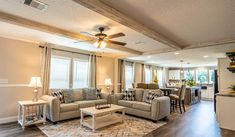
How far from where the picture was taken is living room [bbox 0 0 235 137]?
2.65 metres

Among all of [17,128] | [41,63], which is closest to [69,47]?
[41,63]

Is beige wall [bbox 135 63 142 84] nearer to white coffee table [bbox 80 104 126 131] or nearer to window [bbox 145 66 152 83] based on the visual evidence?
window [bbox 145 66 152 83]

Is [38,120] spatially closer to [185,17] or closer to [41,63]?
[41,63]

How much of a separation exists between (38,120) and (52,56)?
2199 mm

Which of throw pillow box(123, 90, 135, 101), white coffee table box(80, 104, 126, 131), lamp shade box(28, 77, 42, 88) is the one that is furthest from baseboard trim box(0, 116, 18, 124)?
throw pillow box(123, 90, 135, 101)

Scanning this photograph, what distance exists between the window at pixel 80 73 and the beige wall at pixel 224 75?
551cm

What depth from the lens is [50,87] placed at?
16.4 ft

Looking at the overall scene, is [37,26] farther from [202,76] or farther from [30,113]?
[202,76]

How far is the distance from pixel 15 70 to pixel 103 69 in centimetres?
346

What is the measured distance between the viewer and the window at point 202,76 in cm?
1026

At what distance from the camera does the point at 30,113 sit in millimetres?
4500

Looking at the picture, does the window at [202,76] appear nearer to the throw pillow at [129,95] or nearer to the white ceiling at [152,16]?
the white ceiling at [152,16]

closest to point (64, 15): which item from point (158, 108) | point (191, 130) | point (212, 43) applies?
point (158, 108)

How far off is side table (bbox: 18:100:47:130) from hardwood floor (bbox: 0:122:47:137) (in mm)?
128
